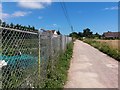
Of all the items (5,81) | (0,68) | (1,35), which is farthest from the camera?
(5,81)

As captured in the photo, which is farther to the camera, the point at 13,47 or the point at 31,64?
the point at 31,64

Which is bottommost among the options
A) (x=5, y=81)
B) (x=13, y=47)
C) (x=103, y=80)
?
(x=103, y=80)

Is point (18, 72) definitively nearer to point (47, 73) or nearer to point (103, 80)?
point (47, 73)

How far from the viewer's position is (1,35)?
3209mm

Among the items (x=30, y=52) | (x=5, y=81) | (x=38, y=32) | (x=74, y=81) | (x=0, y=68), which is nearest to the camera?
(x=0, y=68)

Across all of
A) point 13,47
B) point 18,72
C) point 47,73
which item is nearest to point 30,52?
point 18,72

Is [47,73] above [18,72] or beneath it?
beneath

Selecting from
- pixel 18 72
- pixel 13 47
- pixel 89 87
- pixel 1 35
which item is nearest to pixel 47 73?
pixel 89 87

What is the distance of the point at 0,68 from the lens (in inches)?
136

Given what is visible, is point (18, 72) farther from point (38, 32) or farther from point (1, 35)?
point (38, 32)

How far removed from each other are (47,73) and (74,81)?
4.94 feet

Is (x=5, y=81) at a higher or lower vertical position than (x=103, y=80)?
higher

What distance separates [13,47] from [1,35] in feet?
2.29

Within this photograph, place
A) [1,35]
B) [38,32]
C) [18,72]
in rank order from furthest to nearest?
[38,32] < [18,72] < [1,35]
